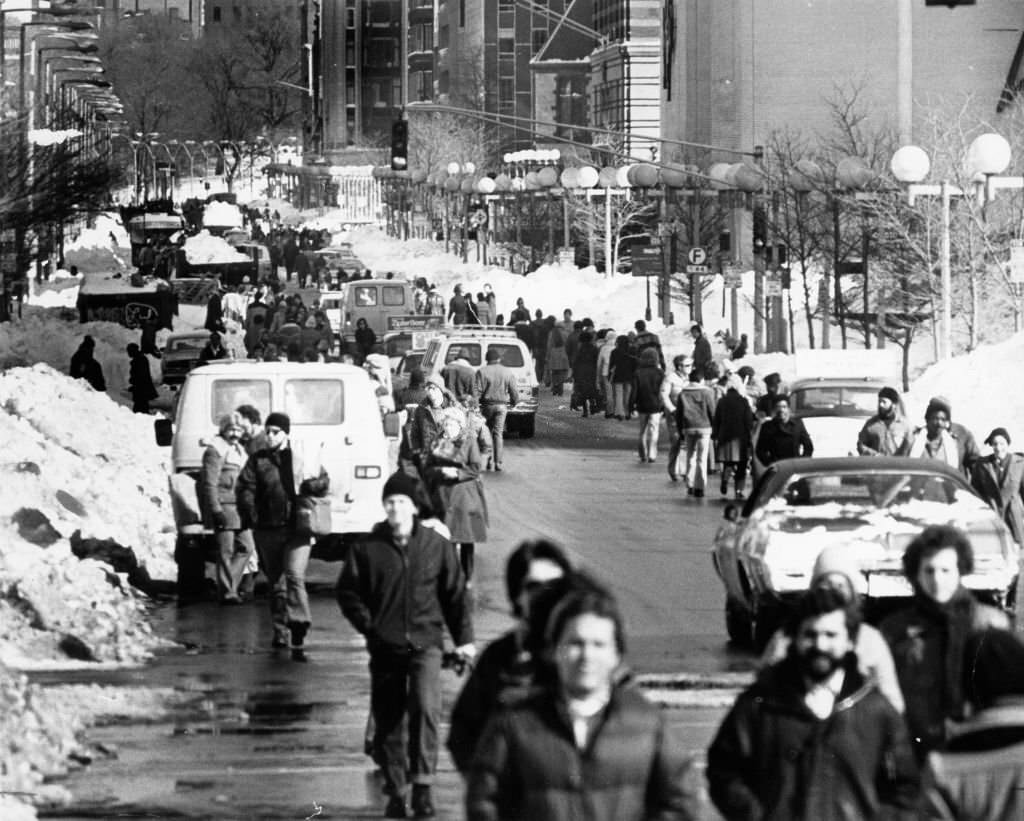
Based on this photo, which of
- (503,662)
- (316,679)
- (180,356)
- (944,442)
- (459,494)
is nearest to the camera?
(503,662)

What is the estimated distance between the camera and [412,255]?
12338 centimetres

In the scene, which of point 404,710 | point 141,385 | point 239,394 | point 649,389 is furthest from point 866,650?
point 141,385

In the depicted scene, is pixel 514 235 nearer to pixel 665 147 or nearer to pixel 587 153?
pixel 665 147

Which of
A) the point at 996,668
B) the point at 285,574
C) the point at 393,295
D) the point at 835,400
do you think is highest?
the point at 393,295

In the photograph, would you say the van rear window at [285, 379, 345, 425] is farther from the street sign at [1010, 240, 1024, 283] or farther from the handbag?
the street sign at [1010, 240, 1024, 283]

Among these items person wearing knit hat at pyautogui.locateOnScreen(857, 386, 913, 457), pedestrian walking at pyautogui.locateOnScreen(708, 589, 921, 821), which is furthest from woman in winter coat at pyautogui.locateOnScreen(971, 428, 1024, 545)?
pedestrian walking at pyautogui.locateOnScreen(708, 589, 921, 821)

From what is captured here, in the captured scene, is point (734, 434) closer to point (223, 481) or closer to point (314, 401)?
point (314, 401)

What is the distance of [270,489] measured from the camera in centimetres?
1755

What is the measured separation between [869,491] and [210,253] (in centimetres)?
8751

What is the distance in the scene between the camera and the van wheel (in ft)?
68.0

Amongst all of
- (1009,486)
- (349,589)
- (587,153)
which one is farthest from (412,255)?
(349,589)

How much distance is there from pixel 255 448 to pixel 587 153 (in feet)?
389

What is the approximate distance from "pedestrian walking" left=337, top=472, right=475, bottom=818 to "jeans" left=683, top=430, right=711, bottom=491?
1891 cm

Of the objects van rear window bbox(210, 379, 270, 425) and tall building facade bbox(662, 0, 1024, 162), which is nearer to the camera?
van rear window bbox(210, 379, 270, 425)
